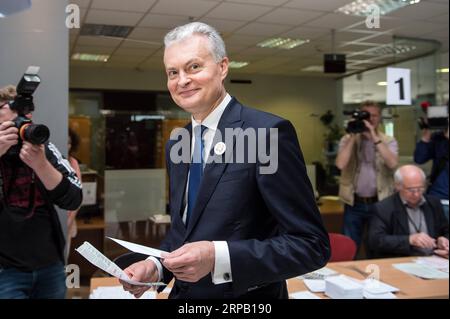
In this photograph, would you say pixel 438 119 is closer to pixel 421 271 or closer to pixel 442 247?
pixel 442 247

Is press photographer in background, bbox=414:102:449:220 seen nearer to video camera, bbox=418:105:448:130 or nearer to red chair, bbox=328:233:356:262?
video camera, bbox=418:105:448:130

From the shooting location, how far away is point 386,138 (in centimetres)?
124

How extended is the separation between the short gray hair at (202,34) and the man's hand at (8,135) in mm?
356

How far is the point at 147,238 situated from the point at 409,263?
175 cm

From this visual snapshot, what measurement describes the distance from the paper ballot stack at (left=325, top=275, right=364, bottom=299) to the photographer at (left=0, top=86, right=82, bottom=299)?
99cm

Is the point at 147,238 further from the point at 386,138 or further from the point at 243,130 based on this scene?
the point at 386,138

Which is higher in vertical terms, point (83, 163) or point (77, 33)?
point (77, 33)

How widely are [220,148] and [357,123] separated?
0.48 metres

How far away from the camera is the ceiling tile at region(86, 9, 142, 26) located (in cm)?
87

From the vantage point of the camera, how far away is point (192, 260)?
27.0 inches

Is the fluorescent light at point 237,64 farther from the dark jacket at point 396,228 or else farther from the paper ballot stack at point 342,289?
the dark jacket at point 396,228

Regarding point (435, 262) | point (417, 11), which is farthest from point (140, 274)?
point (435, 262)
